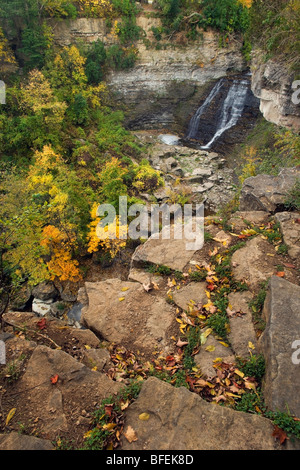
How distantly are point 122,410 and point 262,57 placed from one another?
16045mm

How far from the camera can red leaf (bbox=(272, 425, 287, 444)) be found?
3398mm

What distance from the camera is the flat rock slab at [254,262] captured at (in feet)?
19.7

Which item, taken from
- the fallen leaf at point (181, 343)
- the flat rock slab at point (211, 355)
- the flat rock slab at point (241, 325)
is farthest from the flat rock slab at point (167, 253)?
the flat rock slab at point (211, 355)

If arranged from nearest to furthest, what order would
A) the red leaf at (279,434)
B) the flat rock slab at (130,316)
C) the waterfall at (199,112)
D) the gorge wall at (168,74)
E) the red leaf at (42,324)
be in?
1. the red leaf at (279,434)
2. the flat rock slab at (130,316)
3. the red leaf at (42,324)
4. the gorge wall at (168,74)
5. the waterfall at (199,112)

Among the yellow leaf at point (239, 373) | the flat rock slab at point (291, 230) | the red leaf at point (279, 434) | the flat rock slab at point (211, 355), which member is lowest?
the flat rock slab at point (211, 355)

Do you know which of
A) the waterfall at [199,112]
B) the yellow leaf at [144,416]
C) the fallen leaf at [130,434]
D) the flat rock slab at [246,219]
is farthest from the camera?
the waterfall at [199,112]

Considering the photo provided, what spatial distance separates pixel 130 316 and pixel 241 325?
2.50 metres

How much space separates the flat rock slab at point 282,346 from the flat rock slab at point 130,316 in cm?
208

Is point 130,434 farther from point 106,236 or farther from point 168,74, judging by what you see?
point 168,74

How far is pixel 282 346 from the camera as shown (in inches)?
170

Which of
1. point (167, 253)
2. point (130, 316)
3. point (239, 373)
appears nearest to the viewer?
point (239, 373)

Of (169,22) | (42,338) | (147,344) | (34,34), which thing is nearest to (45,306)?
(42,338)

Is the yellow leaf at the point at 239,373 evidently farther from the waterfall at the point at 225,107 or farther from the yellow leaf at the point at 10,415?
the waterfall at the point at 225,107

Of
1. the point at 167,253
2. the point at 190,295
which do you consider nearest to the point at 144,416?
the point at 190,295
